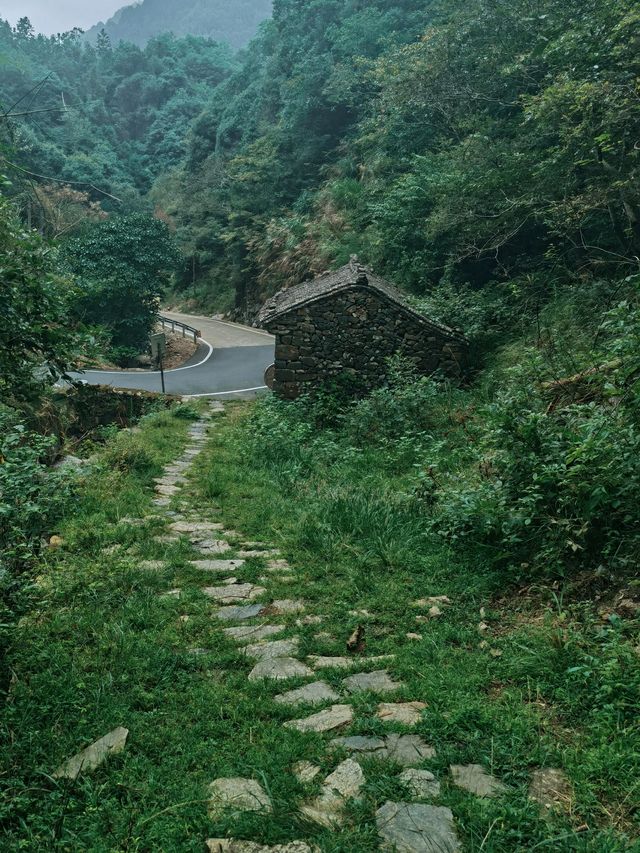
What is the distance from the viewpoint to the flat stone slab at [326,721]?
9.57ft

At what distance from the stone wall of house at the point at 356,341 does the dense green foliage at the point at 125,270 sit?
1352 centimetres

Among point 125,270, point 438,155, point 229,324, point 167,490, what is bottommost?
point 167,490

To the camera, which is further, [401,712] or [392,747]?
[401,712]

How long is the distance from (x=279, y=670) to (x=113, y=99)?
231 ft

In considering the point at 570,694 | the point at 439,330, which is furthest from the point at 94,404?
the point at 570,694

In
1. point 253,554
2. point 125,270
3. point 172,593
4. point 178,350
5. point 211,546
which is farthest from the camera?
point 178,350

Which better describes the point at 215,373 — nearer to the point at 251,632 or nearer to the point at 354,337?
the point at 354,337

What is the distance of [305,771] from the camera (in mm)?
2609

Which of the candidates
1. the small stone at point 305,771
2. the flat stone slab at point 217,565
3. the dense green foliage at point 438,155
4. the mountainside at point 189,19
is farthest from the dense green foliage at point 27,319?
the mountainside at point 189,19

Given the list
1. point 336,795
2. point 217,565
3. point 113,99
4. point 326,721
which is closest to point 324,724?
point 326,721

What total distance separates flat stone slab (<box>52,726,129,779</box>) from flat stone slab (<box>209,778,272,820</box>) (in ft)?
1.86

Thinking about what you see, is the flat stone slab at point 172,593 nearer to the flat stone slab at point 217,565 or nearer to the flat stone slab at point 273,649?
the flat stone slab at point 217,565

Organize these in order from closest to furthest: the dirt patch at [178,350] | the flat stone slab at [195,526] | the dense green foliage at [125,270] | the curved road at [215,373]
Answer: the flat stone slab at [195,526] → the curved road at [215,373] → the dense green foliage at [125,270] → the dirt patch at [178,350]

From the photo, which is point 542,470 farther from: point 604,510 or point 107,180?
point 107,180
